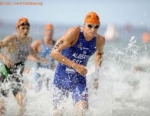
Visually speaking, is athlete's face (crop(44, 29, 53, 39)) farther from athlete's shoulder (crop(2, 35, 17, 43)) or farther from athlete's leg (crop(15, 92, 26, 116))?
athlete's leg (crop(15, 92, 26, 116))

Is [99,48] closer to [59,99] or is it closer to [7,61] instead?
[59,99]

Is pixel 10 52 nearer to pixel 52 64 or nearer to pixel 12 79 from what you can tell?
pixel 12 79

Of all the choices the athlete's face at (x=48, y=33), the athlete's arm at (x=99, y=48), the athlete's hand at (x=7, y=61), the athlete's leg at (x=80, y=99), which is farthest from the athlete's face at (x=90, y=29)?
the athlete's face at (x=48, y=33)

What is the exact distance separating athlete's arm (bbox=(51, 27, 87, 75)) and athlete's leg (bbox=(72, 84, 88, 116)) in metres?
0.45

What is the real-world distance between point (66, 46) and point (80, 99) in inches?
32.6

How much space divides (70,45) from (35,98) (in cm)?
408

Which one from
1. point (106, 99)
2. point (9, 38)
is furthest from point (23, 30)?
point (106, 99)

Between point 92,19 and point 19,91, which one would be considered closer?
point 92,19

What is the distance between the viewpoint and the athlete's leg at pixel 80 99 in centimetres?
656

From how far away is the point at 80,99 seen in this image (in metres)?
6.73

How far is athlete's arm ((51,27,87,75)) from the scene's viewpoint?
651cm

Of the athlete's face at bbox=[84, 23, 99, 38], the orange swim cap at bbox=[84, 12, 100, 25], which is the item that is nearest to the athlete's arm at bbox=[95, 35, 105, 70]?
the athlete's face at bbox=[84, 23, 99, 38]

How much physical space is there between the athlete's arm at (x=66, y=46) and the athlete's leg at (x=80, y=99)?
1.47 feet

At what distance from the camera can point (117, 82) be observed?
14484mm
